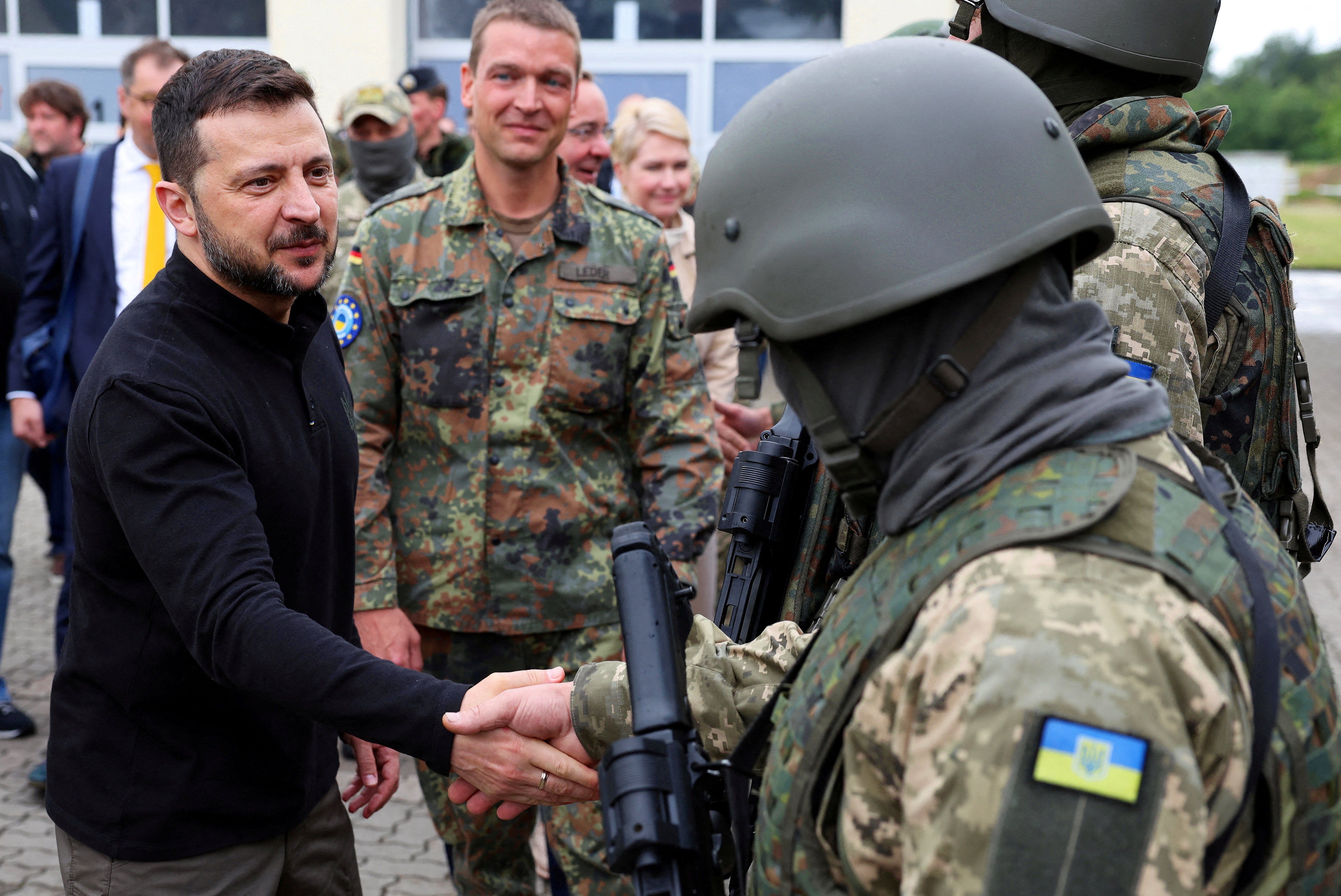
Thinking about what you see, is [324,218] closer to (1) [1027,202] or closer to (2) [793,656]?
(2) [793,656]

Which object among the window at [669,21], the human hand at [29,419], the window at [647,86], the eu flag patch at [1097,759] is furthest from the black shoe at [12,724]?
the window at [669,21]

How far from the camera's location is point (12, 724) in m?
4.45

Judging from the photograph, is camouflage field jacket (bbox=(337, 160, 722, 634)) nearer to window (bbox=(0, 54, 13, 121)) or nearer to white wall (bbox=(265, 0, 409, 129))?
white wall (bbox=(265, 0, 409, 129))

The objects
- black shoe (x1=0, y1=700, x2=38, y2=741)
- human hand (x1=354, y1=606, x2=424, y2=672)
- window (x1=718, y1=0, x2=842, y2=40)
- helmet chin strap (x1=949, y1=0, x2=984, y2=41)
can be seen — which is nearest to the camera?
helmet chin strap (x1=949, y1=0, x2=984, y2=41)

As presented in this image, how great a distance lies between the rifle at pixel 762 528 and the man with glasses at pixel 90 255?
8.33ft

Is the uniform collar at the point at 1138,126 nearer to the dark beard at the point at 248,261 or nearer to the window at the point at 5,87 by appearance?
the dark beard at the point at 248,261

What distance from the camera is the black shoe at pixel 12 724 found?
4.45 m

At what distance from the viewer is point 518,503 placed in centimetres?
314

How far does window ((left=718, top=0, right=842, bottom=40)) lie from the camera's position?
34.5 feet

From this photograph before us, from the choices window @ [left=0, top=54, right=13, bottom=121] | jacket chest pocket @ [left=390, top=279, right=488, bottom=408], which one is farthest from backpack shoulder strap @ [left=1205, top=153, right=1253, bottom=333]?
window @ [left=0, top=54, right=13, bottom=121]

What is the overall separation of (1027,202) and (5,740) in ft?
14.3

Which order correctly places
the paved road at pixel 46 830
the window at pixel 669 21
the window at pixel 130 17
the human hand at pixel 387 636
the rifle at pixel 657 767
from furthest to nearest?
the window at pixel 130 17 < the window at pixel 669 21 < the paved road at pixel 46 830 < the human hand at pixel 387 636 < the rifle at pixel 657 767

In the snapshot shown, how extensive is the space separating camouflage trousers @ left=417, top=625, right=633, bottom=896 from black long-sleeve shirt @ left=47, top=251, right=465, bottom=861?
99 cm

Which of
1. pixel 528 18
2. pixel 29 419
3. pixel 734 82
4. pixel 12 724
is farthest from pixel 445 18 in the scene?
pixel 528 18
